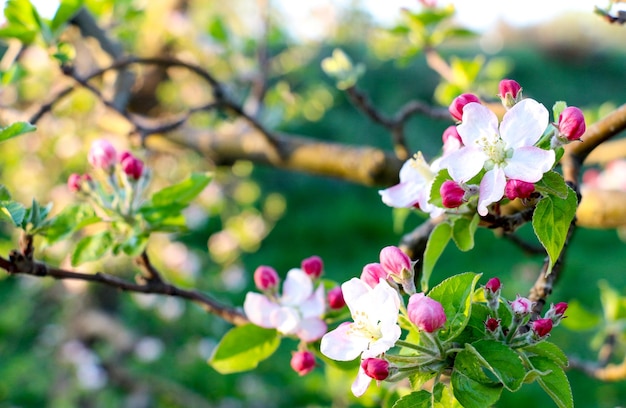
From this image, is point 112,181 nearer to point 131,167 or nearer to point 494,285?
point 131,167

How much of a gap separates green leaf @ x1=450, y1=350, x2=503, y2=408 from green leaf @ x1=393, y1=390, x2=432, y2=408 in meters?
Answer: 0.04

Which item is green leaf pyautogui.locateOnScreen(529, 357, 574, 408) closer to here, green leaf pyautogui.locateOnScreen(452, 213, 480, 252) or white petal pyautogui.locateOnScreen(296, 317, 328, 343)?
green leaf pyautogui.locateOnScreen(452, 213, 480, 252)

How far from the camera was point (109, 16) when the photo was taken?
2.25 meters

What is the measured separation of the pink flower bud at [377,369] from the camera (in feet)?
2.06

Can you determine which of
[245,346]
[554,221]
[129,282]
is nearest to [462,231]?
[554,221]

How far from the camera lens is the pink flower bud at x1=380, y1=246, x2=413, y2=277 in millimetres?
715

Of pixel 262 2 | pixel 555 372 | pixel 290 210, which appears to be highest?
pixel 555 372

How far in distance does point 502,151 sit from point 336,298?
0.36 meters

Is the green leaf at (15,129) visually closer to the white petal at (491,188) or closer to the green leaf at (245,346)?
the green leaf at (245,346)

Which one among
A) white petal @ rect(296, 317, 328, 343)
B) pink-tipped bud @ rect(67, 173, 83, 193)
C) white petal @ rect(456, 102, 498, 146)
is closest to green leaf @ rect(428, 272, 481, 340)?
white petal @ rect(456, 102, 498, 146)

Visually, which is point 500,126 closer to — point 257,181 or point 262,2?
point 262,2

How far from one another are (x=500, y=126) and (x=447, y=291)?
0.60 ft

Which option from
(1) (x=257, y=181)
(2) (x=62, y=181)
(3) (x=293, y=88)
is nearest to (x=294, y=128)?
(3) (x=293, y=88)

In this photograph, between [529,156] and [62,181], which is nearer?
[529,156]
